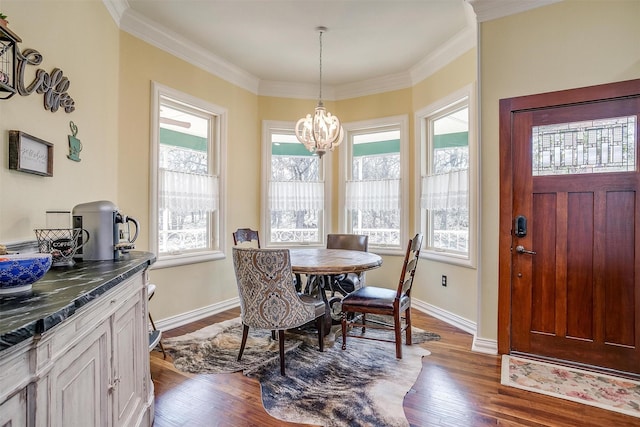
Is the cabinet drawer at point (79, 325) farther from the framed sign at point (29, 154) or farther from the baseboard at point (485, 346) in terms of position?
the baseboard at point (485, 346)

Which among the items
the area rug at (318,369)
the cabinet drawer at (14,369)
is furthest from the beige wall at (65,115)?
the area rug at (318,369)

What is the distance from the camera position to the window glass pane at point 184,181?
3.50 m

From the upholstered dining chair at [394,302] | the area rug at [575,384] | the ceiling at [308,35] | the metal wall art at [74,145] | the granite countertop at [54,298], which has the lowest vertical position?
the area rug at [575,384]

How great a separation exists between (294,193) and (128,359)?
3309mm

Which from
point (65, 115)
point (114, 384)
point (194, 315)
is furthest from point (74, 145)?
point (194, 315)

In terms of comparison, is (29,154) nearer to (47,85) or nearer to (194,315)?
(47,85)

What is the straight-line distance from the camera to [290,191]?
463cm

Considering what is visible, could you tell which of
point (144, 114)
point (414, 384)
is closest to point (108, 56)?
point (144, 114)

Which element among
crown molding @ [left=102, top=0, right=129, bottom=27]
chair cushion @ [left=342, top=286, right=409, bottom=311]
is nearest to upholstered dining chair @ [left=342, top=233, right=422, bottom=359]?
chair cushion @ [left=342, top=286, right=409, bottom=311]

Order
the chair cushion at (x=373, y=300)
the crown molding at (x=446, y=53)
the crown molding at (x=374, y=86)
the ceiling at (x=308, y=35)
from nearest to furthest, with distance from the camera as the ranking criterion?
the chair cushion at (x=373, y=300)
the ceiling at (x=308, y=35)
the crown molding at (x=446, y=53)
the crown molding at (x=374, y=86)

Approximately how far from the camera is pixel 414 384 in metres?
2.28

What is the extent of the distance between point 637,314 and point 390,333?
184cm

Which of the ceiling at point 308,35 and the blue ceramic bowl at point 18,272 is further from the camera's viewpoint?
the ceiling at point 308,35

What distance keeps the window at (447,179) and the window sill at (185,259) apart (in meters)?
2.51
